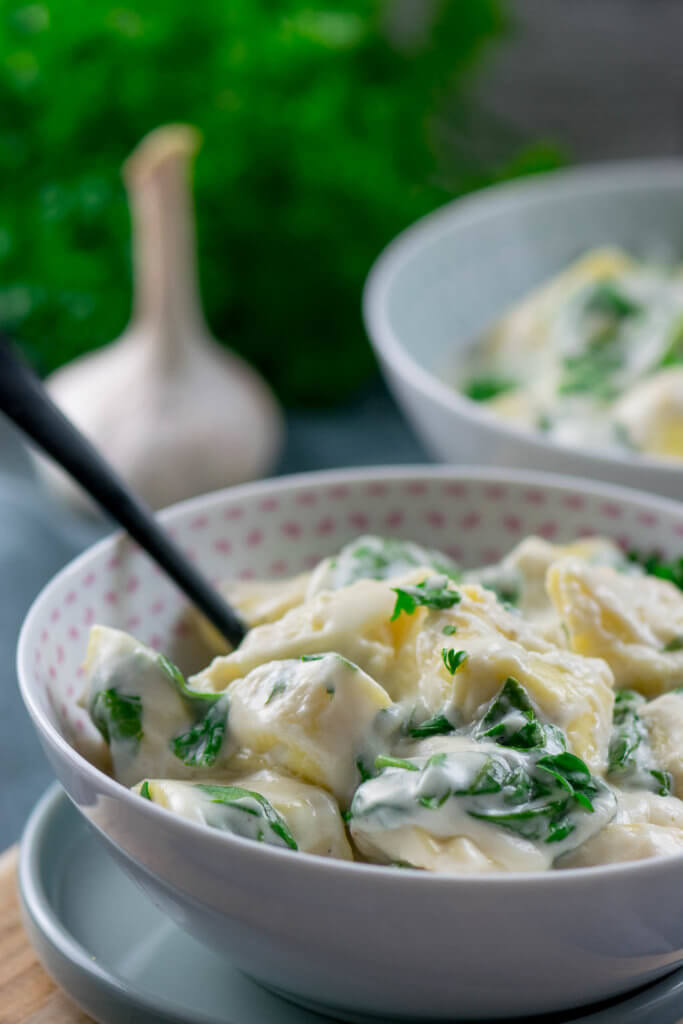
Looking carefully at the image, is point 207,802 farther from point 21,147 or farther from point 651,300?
point 21,147

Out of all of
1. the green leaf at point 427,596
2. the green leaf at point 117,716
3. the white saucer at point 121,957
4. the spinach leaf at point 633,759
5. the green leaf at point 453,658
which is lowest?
the spinach leaf at point 633,759

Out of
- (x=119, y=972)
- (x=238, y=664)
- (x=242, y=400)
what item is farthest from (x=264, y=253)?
(x=119, y=972)

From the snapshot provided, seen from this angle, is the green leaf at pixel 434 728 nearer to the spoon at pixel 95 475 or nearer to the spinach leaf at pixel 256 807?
the spinach leaf at pixel 256 807

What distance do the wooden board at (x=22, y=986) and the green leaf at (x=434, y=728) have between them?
407mm

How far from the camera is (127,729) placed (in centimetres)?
127

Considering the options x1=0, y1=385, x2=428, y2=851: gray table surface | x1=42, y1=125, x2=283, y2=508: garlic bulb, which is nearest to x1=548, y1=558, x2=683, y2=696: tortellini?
x1=0, y1=385, x2=428, y2=851: gray table surface

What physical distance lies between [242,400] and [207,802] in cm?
171

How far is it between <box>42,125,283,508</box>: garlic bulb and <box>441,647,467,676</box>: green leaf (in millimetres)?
1508

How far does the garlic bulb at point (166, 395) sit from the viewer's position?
2623 millimetres

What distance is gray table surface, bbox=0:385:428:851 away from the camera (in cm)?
190

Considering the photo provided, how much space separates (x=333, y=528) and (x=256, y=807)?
647mm

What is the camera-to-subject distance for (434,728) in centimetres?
119

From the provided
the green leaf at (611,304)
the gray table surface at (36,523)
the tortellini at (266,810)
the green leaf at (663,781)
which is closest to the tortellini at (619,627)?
the green leaf at (663,781)

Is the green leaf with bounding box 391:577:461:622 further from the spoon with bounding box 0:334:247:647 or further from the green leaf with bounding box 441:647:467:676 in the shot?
the spoon with bounding box 0:334:247:647
